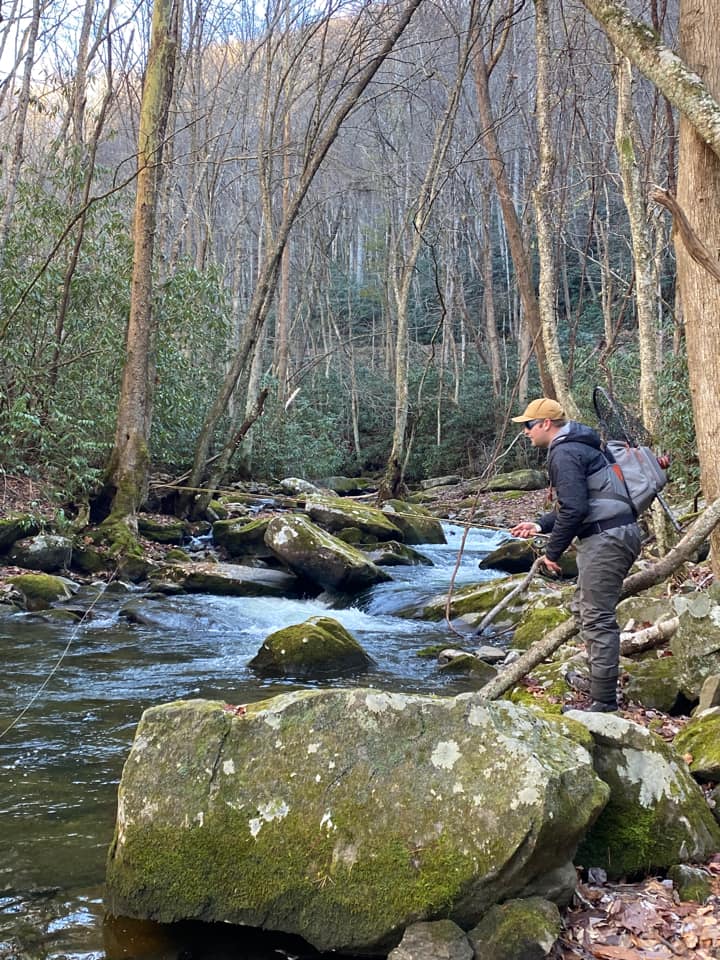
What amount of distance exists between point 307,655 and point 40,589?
4628 millimetres

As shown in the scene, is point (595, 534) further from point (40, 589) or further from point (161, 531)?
point (161, 531)

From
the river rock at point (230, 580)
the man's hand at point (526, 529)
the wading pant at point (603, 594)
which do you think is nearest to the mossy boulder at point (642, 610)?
the wading pant at point (603, 594)

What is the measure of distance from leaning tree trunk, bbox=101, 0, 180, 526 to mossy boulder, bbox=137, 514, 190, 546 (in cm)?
66

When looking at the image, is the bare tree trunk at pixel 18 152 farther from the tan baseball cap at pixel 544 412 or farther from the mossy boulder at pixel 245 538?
the tan baseball cap at pixel 544 412

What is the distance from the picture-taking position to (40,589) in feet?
34.5

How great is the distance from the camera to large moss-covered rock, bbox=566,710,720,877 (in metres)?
3.50

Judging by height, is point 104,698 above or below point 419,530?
below

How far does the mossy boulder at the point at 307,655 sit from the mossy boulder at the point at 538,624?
1.65 metres

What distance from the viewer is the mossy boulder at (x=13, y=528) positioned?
11742mm

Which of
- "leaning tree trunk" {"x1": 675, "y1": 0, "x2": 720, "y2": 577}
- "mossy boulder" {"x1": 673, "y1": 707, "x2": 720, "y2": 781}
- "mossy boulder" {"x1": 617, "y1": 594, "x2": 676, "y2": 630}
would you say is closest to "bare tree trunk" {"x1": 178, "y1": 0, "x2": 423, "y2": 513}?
"leaning tree trunk" {"x1": 675, "y1": 0, "x2": 720, "y2": 577}

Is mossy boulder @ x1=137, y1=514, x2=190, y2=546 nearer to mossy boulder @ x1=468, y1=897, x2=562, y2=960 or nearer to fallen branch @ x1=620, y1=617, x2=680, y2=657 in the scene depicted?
fallen branch @ x1=620, y1=617, x2=680, y2=657

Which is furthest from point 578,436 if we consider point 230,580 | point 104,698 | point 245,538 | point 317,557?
point 245,538

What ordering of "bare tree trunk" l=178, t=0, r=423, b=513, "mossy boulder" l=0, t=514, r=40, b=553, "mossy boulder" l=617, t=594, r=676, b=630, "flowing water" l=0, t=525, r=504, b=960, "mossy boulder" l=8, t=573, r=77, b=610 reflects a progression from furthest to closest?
"bare tree trunk" l=178, t=0, r=423, b=513
"mossy boulder" l=0, t=514, r=40, b=553
"mossy boulder" l=8, t=573, r=77, b=610
"mossy boulder" l=617, t=594, r=676, b=630
"flowing water" l=0, t=525, r=504, b=960

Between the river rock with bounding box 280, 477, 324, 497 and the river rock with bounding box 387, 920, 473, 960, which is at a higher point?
the river rock with bounding box 280, 477, 324, 497
